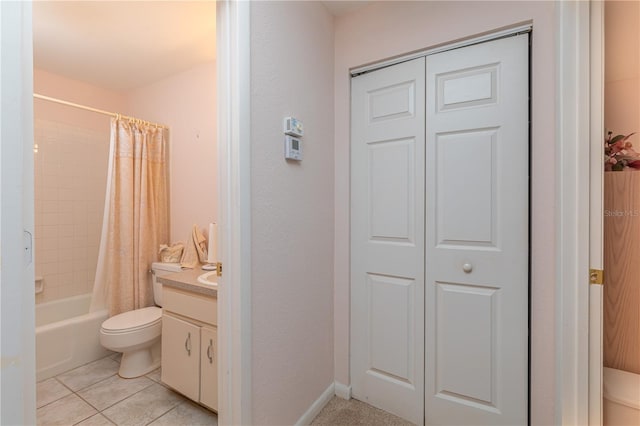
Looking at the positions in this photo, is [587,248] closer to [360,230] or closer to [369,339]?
[360,230]

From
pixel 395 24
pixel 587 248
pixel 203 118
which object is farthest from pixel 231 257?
pixel 203 118

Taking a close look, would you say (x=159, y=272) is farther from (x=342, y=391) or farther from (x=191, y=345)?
(x=342, y=391)

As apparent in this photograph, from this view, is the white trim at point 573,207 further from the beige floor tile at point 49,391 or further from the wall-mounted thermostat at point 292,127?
the beige floor tile at point 49,391

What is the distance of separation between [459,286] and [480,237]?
0.28 metres

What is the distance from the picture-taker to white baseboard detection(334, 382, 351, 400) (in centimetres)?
185

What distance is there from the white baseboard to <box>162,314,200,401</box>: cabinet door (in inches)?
33.5

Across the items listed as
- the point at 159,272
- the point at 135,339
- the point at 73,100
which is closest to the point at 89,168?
the point at 73,100

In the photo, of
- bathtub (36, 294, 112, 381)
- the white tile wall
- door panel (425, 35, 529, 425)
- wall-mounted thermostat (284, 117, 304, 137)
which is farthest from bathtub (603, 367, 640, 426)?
the white tile wall

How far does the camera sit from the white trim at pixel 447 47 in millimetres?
1382

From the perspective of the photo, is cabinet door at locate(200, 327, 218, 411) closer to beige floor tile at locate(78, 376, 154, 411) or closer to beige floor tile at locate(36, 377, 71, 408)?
beige floor tile at locate(78, 376, 154, 411)

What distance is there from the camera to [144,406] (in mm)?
1784

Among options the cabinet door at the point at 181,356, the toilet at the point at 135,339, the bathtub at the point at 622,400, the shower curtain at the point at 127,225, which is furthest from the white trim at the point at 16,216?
the shower curtain at the point at 127,225

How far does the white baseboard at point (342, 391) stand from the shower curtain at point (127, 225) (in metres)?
1.84

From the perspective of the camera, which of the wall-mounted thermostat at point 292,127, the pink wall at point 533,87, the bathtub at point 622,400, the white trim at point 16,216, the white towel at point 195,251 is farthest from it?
the white towel at point 195,251
